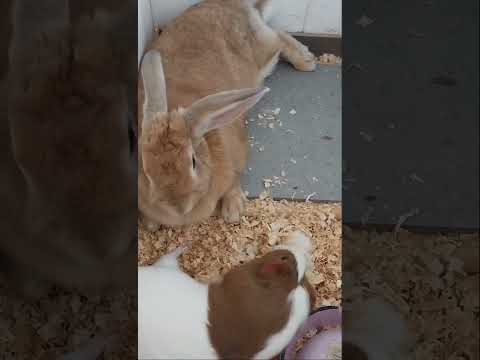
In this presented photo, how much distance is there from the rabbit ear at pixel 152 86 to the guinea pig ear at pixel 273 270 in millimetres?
401

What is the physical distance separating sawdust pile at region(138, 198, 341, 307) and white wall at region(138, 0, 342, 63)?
2.33 ft

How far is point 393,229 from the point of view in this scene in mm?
1011

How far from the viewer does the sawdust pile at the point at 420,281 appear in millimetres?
868

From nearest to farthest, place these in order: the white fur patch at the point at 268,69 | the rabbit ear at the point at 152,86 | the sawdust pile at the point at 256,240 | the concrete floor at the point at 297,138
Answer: the rabbit ear at the point at 152,86, the sawdust pile at the point at 256,240, the concrete floor at the point at 297,138, the white fur patch at the point at 268,69

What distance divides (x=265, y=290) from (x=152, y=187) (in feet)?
1.06

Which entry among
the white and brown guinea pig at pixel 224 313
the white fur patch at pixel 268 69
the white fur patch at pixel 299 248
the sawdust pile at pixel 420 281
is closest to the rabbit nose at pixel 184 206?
the white and brown guinea pig at pixel 224 313

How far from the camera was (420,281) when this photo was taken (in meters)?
0.99

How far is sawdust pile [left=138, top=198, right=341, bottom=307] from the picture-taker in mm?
1259

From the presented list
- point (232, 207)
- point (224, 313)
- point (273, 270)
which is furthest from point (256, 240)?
point (224, 313)

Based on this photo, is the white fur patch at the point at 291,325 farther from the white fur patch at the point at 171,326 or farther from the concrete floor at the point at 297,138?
the concrete floor at the point at 297,138

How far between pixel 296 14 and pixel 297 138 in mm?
492
